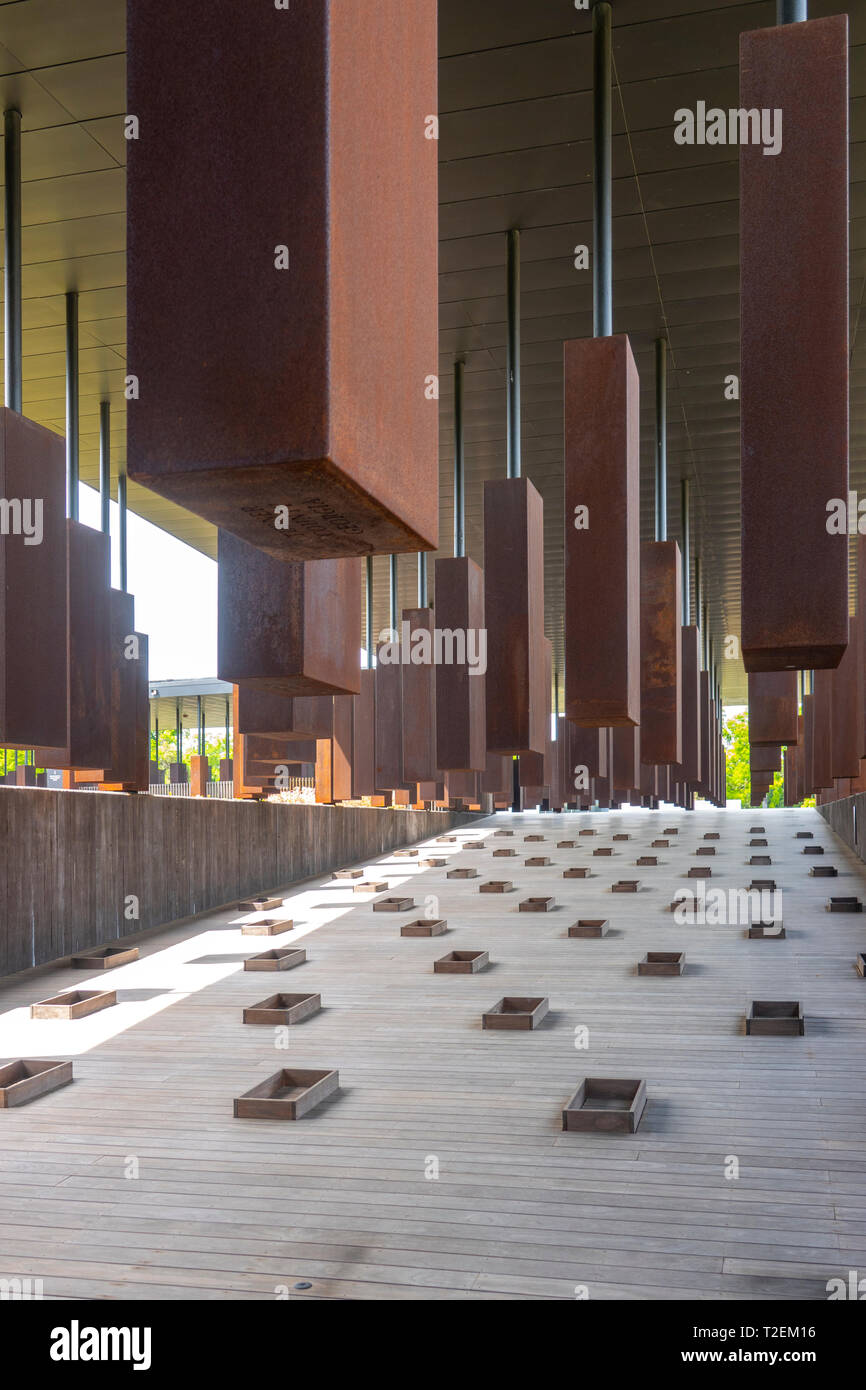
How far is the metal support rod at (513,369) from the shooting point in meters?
7.89

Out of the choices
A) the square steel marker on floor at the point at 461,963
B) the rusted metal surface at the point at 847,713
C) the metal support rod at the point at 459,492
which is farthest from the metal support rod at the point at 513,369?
the square steel marker on floor at the point at 461,963

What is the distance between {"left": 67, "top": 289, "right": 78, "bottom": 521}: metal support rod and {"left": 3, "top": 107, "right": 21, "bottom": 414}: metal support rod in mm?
1999

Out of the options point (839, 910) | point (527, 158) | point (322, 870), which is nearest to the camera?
point (527, 158)

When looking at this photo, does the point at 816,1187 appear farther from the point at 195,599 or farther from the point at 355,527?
the point at 195,599

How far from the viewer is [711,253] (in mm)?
9914

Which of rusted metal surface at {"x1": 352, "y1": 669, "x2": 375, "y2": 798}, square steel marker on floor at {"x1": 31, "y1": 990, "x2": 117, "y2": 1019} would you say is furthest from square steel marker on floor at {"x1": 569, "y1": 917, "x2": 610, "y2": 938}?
square steel marker on floor at {"x1": 31, "y1": 990, "x2": 117, "y2": 1019}

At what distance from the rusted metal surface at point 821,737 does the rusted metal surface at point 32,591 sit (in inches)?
396

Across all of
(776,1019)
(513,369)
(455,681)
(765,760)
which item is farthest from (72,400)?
(765,760)

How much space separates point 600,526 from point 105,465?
310 inches

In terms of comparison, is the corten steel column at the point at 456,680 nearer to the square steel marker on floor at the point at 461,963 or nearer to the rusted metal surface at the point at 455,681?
the rusted metal surface at the point at 455,681

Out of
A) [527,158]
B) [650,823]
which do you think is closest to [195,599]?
[650,823]

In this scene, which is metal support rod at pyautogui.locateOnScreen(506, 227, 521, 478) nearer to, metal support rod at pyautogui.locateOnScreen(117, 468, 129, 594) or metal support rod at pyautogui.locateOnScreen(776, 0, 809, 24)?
metal support rod at pyautogui.locateOnScreen(776, 0, 809, 24)

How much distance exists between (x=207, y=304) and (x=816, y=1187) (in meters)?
5.13

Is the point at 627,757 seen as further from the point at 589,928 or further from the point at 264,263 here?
the point at 264,263
